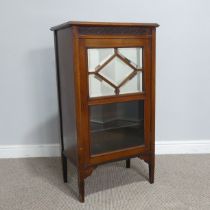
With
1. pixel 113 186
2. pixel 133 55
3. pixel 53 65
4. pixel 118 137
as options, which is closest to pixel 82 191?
pixel 113 186

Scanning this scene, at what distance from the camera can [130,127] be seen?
5.00 ft

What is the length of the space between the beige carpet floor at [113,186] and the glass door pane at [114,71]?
21.7 inches

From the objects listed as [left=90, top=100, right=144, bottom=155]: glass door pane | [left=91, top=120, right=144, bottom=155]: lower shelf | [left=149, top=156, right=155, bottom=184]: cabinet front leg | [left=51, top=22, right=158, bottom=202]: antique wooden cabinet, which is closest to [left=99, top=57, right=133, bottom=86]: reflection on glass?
[left=51, top=22, right=158, bottom=202]: antique wooden cabinet

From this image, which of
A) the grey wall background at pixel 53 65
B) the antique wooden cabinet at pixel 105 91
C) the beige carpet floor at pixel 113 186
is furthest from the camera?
the grey wall background at pixel 53 65

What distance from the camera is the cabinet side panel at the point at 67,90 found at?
4.41ft

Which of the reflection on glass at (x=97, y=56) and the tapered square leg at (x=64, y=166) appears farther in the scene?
the tapered square leg at (x=64, y=166)

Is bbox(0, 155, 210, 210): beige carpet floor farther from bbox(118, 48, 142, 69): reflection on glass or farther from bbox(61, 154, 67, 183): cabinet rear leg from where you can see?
bbox(118, 48, 142, 69): reflection on glass

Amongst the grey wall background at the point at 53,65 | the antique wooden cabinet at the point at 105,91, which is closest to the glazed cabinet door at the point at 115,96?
the antique wooden cabinet at the point at 105,91

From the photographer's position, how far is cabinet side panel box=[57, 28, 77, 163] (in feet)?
4.41

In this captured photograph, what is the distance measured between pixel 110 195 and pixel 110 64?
2.27ft

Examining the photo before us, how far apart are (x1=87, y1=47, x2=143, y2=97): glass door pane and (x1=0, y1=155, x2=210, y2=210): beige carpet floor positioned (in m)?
0.55

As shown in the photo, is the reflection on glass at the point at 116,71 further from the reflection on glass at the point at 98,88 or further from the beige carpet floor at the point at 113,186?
the beige carpet floor at the point at 113,186

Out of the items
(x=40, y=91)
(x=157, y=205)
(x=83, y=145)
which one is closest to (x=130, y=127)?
(x=83, y=145)

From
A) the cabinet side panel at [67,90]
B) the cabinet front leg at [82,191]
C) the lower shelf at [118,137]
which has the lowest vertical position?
the cabinet front leg at [82,191]
